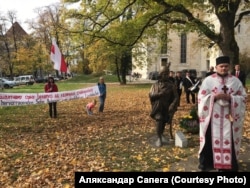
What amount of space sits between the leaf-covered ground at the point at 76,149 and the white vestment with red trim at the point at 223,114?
1.11 meters

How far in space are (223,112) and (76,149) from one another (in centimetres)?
446

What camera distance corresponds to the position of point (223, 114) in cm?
686

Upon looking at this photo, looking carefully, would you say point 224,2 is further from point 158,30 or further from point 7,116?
point 7,116

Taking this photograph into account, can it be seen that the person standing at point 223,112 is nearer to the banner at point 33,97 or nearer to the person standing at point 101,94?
the banner at point 33,97

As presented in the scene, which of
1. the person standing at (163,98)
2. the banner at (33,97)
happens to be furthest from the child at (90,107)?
the person standing at (163,98)

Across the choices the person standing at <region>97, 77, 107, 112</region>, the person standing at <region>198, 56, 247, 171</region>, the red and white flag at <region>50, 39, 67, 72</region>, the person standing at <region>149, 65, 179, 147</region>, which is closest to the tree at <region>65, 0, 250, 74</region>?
the person standing at <region>97, 77, 107, 112</region>

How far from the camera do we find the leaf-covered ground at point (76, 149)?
7.77 metres

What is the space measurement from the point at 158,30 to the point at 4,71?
58617mm

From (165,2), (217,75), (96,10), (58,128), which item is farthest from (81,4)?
(217,75)

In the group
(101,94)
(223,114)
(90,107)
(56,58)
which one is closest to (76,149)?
(223,114)

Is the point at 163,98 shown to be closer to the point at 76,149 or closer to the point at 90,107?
the point at 76,149

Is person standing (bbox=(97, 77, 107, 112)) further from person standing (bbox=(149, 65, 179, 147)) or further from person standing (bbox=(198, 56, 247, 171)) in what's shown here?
person standing (bbox=(198, 56, 247, 171))

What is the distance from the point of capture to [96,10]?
20.8 m

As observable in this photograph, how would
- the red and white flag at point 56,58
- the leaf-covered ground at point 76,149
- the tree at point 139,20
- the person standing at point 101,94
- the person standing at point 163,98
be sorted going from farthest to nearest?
the tree at point 139,20, the person standing at point 101,94, the red and white flag at point 56,58, the person standing at point 163,98, the leaf-covered ground at point 76,149
